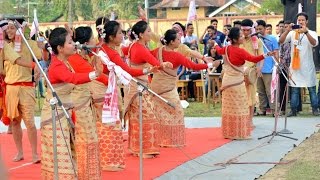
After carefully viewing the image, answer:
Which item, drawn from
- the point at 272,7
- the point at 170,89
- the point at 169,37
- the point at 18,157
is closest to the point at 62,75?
the point at 18,157

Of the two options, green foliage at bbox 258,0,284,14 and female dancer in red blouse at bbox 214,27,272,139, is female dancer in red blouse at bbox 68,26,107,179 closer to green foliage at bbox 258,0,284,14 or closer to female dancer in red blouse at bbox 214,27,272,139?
female dancer in red blouse at bbox 214,27,272,139

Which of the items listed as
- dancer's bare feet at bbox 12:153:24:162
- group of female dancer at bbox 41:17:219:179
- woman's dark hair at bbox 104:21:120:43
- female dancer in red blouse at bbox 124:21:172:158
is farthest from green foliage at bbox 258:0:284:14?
woman's dark hair at bbox 104:21:120:43

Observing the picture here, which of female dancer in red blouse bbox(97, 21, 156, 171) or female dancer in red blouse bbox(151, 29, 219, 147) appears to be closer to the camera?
female dancer in red blouse bbox(97, 21, 156, 171)

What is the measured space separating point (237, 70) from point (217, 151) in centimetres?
140

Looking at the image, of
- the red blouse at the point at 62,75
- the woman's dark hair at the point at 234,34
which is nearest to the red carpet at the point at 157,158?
the red blouse at the point at 62,75

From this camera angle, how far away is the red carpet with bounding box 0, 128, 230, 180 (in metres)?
7.06

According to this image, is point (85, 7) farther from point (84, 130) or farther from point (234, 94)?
point (84, 130)

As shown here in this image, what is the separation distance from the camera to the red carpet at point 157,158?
706cm

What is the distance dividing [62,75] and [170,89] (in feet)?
9.75

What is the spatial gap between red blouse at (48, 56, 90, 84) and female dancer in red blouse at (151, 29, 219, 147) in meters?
2.63

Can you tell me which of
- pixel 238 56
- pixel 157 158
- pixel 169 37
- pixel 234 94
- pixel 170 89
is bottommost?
pixel 157 158

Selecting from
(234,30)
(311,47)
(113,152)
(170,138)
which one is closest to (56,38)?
(113,152)

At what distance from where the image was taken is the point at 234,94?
9555mm

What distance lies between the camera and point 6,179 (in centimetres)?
214
